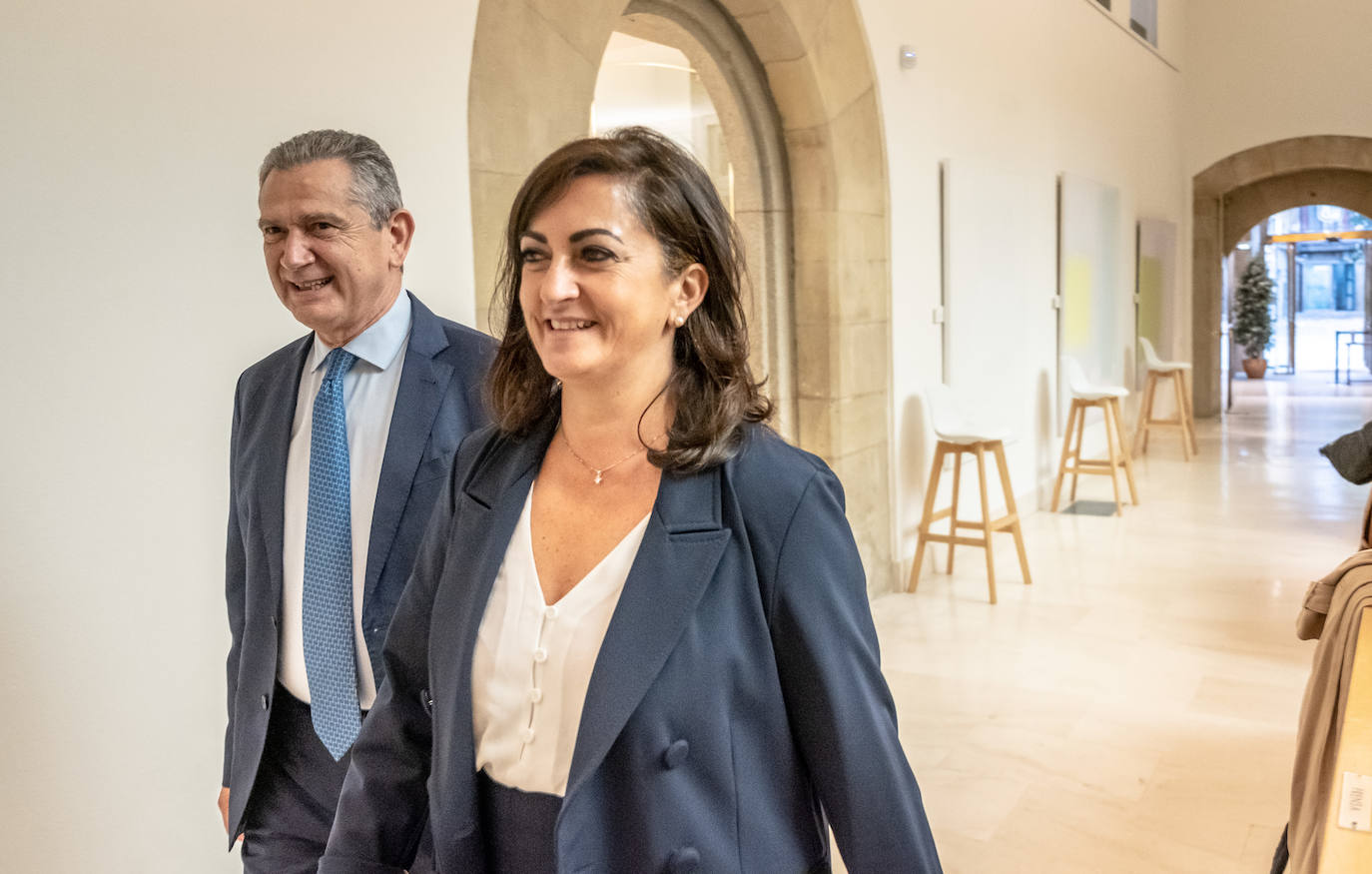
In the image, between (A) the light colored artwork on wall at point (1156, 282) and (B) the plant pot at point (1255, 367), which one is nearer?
(A) the light colored artwork on wall at point (1156, 282)

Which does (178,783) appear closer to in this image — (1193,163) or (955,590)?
(955,590)

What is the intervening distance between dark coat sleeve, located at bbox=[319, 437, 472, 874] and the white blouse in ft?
0.47

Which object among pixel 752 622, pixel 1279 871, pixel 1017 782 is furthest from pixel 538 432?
pixel 1017 782

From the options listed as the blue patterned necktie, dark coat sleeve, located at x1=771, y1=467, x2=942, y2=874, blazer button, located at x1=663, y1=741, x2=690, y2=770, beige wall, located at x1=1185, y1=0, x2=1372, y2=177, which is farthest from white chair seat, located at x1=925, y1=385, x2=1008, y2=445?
beige wall, located at x1=1185, y1=0, x2=1372, y2=177

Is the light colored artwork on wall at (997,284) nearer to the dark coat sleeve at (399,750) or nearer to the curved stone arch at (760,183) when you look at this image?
the curved stone arch at (760,183)

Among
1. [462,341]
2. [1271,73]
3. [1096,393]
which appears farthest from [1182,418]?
[462,341]

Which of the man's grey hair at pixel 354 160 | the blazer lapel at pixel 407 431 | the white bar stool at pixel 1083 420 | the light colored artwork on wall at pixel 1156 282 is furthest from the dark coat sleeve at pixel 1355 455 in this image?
the light colored artwork on wall at pixel 1156 282

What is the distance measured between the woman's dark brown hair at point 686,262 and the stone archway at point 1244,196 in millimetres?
12939

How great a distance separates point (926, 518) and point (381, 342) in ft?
15.0

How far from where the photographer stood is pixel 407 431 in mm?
1874

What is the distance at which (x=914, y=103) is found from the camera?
624cm

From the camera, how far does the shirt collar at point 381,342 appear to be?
6.39 ft

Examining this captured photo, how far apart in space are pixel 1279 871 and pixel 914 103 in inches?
180

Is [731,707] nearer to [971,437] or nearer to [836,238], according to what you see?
[836,238]
